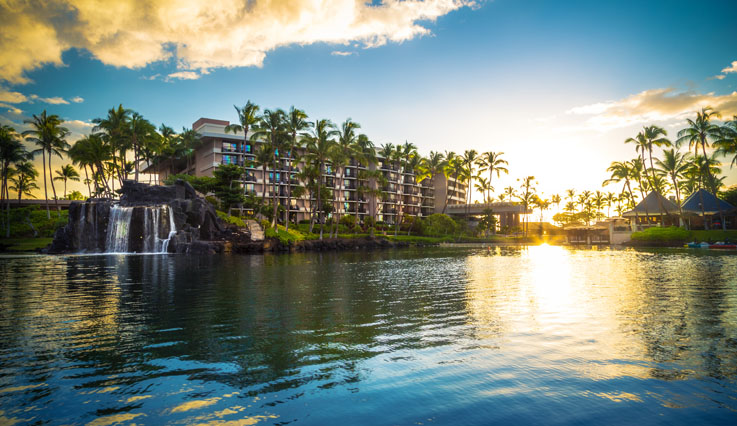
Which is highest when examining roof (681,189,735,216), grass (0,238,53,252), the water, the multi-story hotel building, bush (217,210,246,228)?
the multi-story hotel building

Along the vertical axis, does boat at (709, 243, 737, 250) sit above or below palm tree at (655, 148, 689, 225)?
below

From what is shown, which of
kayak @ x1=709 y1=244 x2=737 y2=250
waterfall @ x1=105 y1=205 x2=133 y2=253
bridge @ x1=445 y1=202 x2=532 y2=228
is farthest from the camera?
bridge @ x1=445 y1=202 x2=532 y2=228

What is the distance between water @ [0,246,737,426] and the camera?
17.9 feet

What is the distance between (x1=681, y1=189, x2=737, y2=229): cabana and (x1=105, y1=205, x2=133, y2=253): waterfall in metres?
93.4

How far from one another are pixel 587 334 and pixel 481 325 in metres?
2.58

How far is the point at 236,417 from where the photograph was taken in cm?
525

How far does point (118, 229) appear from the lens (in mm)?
51531

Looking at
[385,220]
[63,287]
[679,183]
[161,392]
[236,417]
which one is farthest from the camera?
[385,220]

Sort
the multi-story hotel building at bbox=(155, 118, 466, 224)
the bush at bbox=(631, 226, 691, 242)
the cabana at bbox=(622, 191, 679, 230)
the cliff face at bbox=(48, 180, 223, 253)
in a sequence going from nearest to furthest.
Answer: the cliff face at bbox=(48, 180, 223, 253)
the bush at bbox=(631, 226, 691, 242)
the cabana at bbox=(622, 191, 679, 230)
the multi-story hotel building at bbox=(155, 118, 466, 224)

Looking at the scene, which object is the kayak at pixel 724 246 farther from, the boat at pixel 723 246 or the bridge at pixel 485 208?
the bridge at pixel 485 208

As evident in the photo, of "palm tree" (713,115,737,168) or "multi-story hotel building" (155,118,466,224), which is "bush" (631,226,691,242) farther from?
"multi-story hotel building" (155,118,466,224)

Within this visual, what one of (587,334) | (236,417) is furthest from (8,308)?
(587,334)

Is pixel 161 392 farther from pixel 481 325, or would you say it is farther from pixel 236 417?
pixel 481 325

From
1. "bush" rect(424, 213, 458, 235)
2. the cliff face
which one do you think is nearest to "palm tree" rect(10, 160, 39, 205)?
the cliff face
